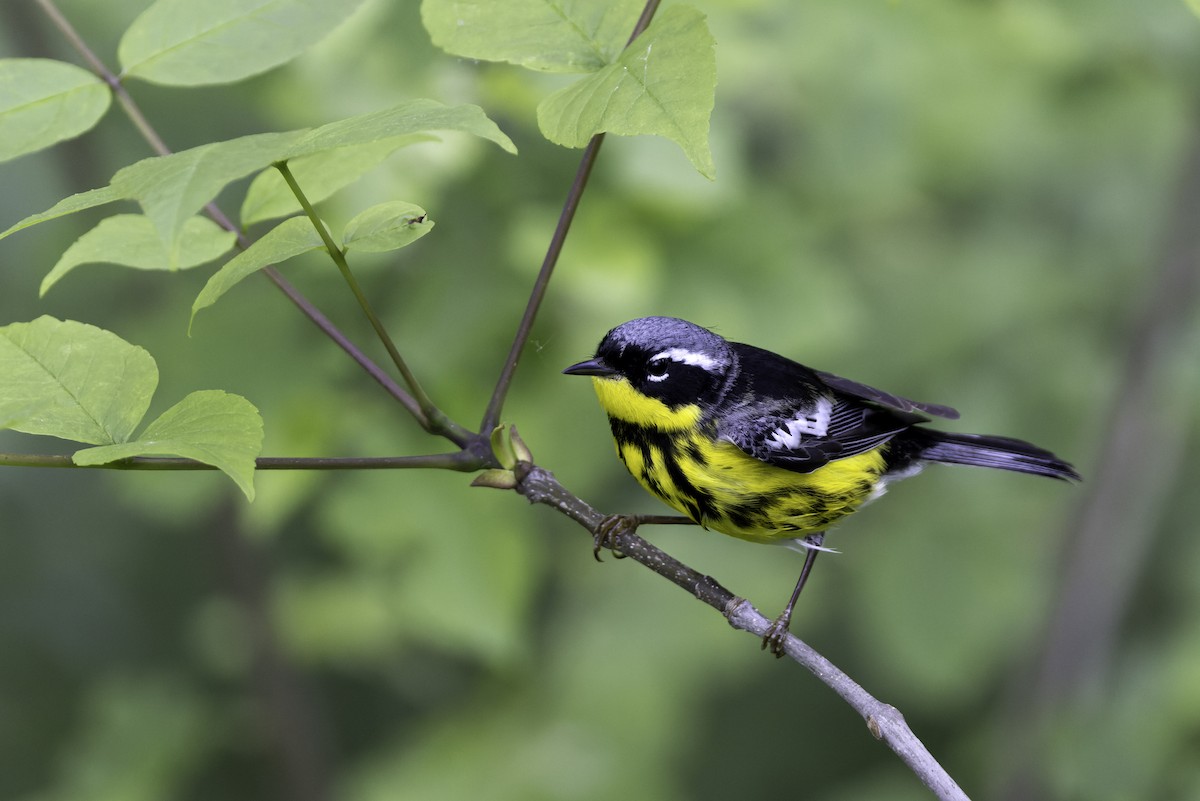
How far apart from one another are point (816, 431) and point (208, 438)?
6.02 ft

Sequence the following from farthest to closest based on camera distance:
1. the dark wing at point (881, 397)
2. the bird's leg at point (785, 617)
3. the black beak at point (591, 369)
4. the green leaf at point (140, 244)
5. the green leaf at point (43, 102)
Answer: the dark wing at point (881, 397), the black beak at point (591, 369), the bird's leg at point (785, 617), the green leaf at point (140, 244), the green leaf at point (43, 102)

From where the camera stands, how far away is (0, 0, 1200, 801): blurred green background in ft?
10.8

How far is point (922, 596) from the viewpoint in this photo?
14.7ft

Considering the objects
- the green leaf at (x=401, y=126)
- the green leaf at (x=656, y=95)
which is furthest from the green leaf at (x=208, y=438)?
the green leaf at (x=656, y=95)

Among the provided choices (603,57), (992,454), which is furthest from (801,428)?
(603,57)

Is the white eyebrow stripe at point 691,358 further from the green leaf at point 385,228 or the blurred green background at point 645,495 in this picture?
the green leaf at point 385,228

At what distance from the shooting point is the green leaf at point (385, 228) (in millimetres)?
1727

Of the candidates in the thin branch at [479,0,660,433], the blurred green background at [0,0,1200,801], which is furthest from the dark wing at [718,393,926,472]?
the thin branch at [479,0,660,433]

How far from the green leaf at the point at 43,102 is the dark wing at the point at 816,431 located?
1.54 metres

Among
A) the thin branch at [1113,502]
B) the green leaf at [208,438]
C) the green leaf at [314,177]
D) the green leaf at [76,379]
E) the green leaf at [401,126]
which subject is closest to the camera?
the green leaf at [401,126]

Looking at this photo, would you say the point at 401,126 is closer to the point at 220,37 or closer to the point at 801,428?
the point at 220,37

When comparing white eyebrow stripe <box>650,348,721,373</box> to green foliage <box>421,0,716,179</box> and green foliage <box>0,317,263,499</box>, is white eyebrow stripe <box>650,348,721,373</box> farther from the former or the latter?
green foliage <box>0,317,263,499</box>

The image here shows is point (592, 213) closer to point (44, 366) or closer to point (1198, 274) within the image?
point (44, 366)

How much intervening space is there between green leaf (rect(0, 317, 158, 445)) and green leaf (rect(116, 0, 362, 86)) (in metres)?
0.49
